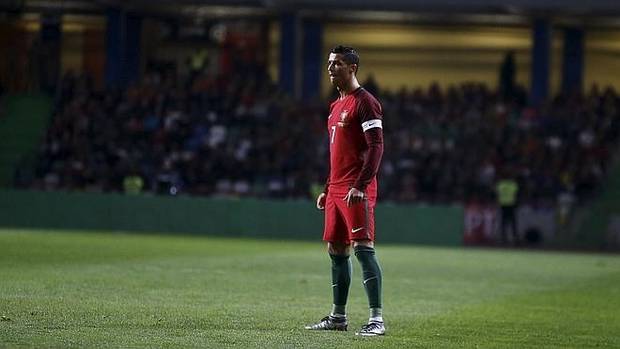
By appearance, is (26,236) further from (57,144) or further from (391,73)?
(391,73)

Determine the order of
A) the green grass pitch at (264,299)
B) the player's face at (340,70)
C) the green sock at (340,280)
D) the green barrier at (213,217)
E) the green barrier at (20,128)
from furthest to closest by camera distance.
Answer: the green barrier at (20,128)
the green barrier at (213,217)
the green sock at (340,280)
the player's face at (340,70)
the green grass pitch at (264,299)

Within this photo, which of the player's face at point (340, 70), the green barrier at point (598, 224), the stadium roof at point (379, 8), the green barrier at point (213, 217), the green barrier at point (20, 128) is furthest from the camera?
the stadium roof at point (379, 8)

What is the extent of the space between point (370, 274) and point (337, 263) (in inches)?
18.0

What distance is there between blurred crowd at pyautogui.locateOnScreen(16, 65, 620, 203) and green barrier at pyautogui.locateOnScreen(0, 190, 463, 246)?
43.6 inches

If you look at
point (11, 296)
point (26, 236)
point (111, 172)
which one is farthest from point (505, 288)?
point (111, 172)

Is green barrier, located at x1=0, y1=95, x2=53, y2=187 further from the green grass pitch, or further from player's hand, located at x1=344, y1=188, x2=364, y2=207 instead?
player's hand, located at x1=344, y1=188, x2=364, y2=207

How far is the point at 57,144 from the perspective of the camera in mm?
37750

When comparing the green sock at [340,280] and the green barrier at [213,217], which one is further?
the green barrier at [213,217]

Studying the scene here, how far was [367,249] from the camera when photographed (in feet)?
35.9

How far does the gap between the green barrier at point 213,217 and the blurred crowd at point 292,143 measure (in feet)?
3.63

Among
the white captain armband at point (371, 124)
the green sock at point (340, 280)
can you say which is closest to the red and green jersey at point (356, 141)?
the white captain armband at point (371, 124)

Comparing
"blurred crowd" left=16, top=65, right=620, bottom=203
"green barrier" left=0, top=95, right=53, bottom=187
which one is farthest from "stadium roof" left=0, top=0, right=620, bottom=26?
"green barrier" left=0, top=95, right=53, bottom=187

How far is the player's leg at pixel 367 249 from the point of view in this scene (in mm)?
10875

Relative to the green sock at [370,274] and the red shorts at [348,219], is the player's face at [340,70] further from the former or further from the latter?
the green sock at [370,274]
